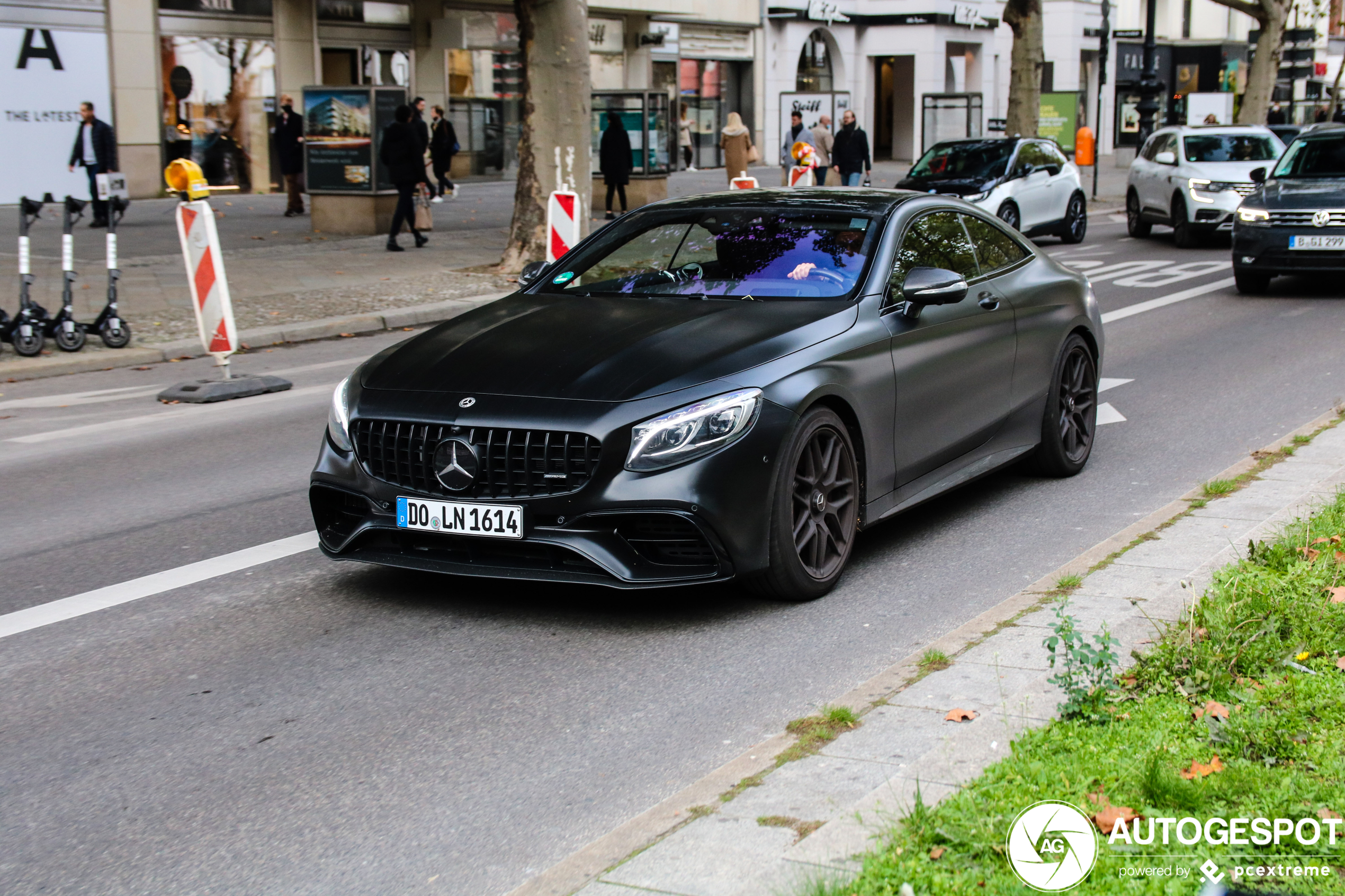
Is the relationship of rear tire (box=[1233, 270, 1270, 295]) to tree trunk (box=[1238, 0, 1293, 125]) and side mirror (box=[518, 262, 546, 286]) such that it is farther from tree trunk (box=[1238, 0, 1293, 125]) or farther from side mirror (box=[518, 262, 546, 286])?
tree trunk (box=[1238, 0, 1293, 125])

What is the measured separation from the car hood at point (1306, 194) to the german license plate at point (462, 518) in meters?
12.7

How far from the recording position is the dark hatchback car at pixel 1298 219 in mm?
15320

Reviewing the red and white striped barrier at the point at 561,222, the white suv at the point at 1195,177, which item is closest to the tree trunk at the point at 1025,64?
the white suv at the point at 1195,177

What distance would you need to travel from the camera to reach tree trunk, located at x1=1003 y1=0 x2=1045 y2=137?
3078cm

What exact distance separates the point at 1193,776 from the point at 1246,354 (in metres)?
9.47

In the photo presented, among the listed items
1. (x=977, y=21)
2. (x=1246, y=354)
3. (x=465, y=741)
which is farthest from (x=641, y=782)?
(x=977, y=21)

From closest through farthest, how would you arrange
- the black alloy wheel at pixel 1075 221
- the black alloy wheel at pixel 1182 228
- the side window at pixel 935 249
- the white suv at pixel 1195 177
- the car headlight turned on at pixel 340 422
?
the car headlight turned on at pixel 340 422, the side window at pixel 935 249, the white suv at pixel 1195 177, the black alloy wheel at pixel 1182 228, the black alloy wheel at pixel 1075 221

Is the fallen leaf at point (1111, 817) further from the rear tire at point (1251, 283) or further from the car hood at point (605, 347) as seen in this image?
the rear tire at point (1251, 283)

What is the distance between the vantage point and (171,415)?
10180mm

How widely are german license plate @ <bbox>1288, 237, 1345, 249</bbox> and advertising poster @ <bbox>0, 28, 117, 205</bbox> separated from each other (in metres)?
19.7

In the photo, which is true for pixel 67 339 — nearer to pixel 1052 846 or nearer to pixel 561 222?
pixel 561 222

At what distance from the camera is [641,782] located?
13.3ft

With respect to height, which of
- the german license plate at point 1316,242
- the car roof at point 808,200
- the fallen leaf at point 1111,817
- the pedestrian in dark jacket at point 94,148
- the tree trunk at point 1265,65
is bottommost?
the fallen leaf at point 1111,817

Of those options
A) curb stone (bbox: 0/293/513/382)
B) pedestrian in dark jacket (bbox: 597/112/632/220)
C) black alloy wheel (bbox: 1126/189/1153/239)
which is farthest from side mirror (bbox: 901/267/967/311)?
pedestrian in dark jacket (bbox: 597/112/632/220)
